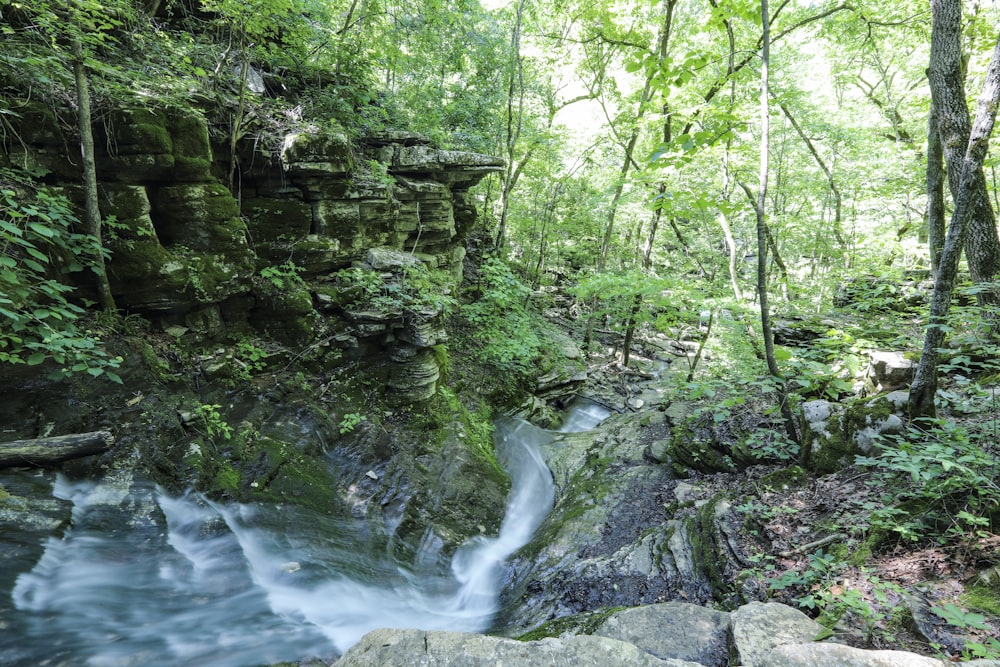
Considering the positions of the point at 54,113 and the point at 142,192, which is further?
the point at 142,192

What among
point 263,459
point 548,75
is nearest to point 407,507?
point 263,459

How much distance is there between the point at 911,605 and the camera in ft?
9.65

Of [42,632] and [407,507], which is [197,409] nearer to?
[42,632]

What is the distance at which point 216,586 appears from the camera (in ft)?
14.0

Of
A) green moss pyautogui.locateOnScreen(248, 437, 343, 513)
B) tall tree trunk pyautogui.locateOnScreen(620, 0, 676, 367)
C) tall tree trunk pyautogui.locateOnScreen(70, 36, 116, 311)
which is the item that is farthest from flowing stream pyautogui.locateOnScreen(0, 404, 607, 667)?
tall tree trunk pyautogui.locateOnScreen(620, 0, 676, 367)

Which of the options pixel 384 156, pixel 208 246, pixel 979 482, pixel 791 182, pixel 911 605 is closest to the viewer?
pixel 911 605

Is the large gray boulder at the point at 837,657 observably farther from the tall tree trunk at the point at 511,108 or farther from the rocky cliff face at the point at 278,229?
the tall tree trunk at the point at 511,108

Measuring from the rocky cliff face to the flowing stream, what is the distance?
8.64ft

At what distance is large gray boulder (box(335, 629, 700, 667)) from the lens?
267 cm

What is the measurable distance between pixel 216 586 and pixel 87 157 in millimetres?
5017

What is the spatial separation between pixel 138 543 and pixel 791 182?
24884 millimetres

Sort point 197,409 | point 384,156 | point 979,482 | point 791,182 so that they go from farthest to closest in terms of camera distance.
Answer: point 791,182 < point 384,156 < point 197,409 < point 979,482

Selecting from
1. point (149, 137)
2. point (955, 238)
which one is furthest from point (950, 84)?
point (149, 137)

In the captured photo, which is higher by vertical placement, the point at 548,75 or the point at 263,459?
the point at 548,75
